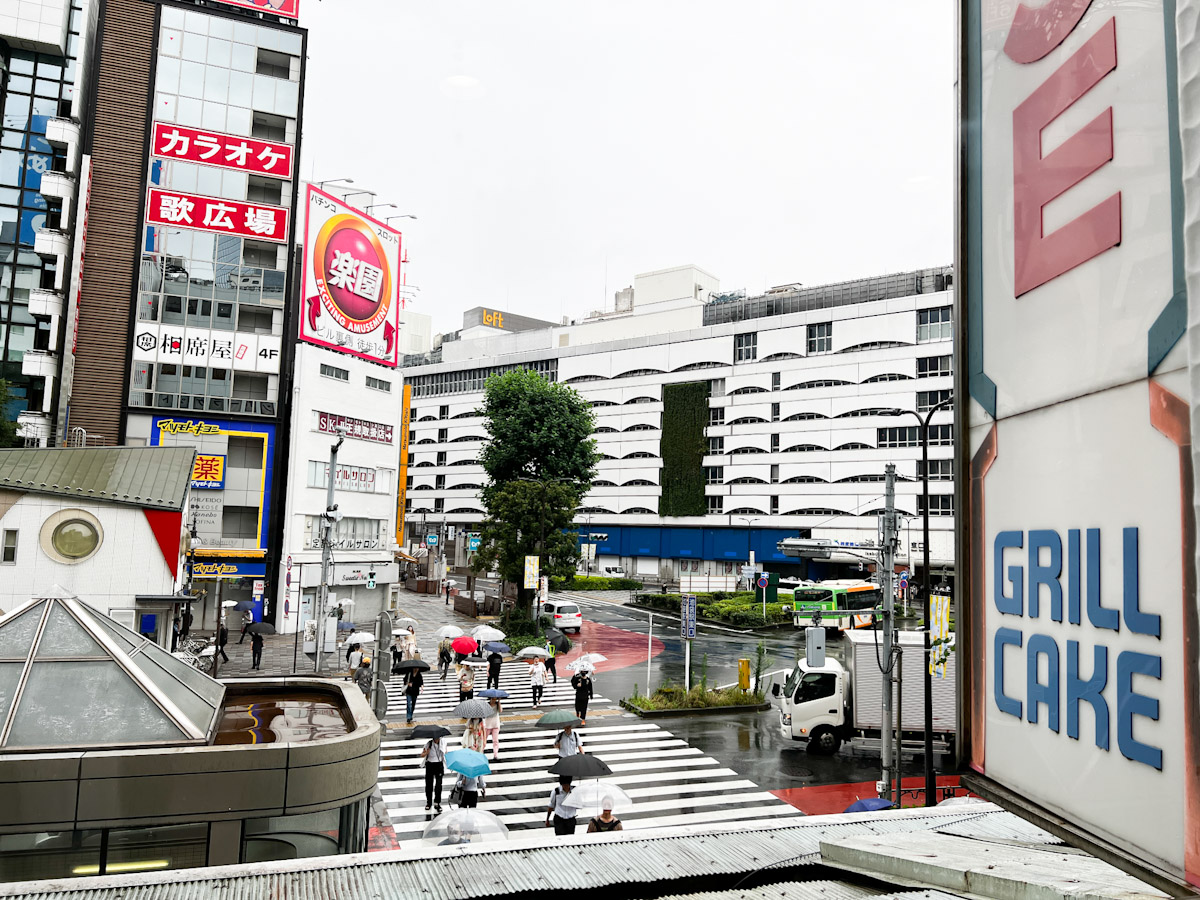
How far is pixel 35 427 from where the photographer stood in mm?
39562

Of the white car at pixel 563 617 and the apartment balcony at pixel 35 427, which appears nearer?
the apartment balcony at pixel 35 427

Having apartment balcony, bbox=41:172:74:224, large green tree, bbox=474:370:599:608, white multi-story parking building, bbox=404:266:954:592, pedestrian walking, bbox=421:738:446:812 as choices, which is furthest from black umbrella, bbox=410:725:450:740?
white multi-story parking building, bbox=404:266:954:592

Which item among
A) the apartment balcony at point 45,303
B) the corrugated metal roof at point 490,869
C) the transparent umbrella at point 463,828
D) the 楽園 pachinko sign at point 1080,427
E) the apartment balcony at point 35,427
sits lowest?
the transparent umbrella at point 463,828

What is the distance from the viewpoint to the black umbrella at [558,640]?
3397cm

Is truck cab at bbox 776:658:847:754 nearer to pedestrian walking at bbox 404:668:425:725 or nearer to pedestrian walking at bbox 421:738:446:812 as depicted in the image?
pedestrian walking at bbox 421:738:446:812

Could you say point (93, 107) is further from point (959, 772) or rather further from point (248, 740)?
point (959, 772)

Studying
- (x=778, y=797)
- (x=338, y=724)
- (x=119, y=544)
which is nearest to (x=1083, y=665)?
(x=338, y=724)

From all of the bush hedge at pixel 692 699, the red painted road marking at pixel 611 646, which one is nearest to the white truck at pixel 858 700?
the bush hedge at pixel 692 699

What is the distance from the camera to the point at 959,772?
3205mm

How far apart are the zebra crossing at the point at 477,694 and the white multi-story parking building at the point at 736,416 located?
36.5m

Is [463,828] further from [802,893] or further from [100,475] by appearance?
[100,475]

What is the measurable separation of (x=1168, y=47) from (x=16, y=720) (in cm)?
974

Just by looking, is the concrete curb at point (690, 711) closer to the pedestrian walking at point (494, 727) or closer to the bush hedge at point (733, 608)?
the pedestrian walking at point (494, 727)

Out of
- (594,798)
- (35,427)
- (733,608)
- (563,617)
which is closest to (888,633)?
(594,798)
